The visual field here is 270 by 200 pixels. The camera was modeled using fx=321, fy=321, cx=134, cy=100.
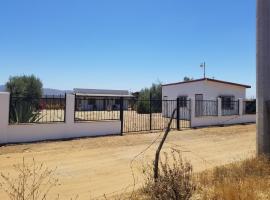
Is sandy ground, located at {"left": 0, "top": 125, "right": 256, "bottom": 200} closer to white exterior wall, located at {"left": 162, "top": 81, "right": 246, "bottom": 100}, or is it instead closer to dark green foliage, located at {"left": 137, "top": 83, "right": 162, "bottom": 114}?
white exterior wall, located at {"left": 162, "top": 81, "right": 246, "bottom": 100}

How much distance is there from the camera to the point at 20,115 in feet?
49.3

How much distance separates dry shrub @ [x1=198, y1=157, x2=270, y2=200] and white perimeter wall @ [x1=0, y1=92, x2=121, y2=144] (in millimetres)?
9132

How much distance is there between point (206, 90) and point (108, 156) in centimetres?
1866

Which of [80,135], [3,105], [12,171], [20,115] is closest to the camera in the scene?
[12,171]

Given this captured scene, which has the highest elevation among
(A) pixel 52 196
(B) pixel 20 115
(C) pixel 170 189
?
(B) pixel 20 115

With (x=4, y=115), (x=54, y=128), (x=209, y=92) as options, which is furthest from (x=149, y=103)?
(x=4, y=115)

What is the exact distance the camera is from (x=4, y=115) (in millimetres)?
13547

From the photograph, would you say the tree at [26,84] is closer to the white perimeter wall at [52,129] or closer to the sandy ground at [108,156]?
the white perimeter wall at [52,129]

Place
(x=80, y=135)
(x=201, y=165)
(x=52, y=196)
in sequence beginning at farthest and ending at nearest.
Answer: (x=80, y=135)
(x=201, y=165)
(x=52, y=196)

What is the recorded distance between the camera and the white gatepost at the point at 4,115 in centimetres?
1348

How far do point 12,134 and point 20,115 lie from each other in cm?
139

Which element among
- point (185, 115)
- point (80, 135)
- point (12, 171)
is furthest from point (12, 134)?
point (185, 115)

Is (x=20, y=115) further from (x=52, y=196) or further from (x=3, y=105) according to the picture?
(x=52, y=196)

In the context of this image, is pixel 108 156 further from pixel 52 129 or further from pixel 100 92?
pixel 100 92
